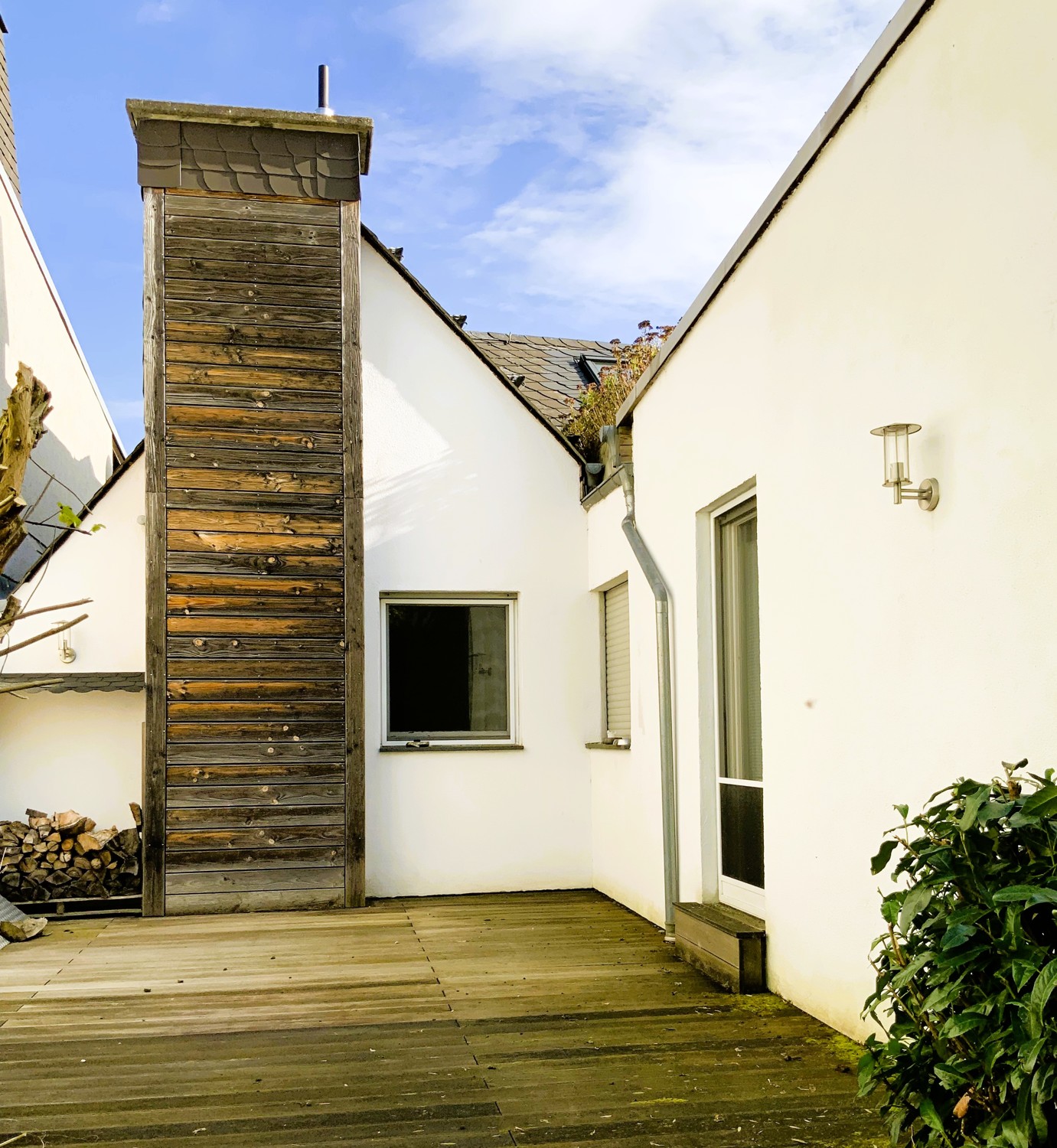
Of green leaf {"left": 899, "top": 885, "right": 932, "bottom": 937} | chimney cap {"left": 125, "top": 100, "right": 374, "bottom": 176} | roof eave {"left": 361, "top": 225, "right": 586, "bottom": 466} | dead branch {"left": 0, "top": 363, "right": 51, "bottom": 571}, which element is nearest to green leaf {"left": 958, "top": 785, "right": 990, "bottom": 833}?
green leaf {"left": 899, "top": 885, "right": 932, "bottom": 937}

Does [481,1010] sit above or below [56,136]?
below

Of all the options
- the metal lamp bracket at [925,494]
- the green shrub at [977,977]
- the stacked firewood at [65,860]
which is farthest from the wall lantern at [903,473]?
the stacked firewood at [65,860]

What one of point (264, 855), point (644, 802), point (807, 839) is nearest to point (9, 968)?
point (264, 855)

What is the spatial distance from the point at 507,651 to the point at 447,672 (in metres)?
0.42

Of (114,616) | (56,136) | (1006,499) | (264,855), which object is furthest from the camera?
(56,136)

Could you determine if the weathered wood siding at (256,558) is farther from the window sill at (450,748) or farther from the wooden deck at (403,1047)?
the wooden deck at (403,1047)

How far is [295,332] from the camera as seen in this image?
7309 mm

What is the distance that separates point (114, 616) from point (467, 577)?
7.26 ft

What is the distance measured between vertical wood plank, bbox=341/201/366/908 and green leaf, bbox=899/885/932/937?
5.03 metres

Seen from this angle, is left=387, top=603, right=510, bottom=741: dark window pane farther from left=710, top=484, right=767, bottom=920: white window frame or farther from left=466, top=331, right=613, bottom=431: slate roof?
left=710, top=484, right=767, bottom=920: white window frame

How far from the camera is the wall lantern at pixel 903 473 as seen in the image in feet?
10.8

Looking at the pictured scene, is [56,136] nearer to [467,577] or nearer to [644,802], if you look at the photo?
[467,577]

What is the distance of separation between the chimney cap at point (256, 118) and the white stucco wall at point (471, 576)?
748mm

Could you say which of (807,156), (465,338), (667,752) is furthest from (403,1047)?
(465,338)
